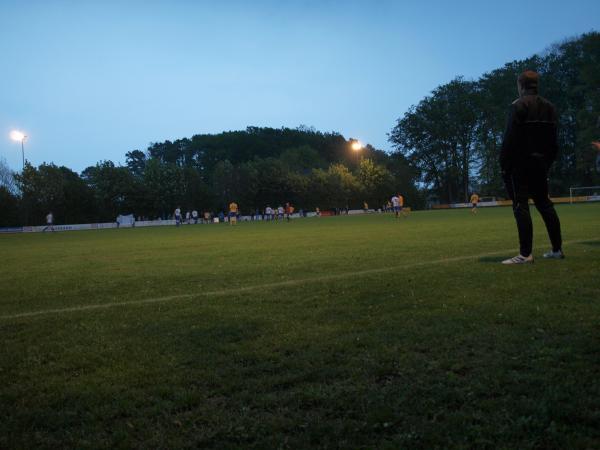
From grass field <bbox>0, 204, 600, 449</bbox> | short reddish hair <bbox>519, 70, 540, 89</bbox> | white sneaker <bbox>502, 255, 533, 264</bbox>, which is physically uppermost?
short reddish hair <bbox>519, 70, 540, 89</bbox>

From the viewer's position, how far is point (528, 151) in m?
7.13

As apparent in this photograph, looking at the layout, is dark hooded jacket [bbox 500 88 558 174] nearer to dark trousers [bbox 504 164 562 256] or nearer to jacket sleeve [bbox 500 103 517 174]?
jacket sleeve [bbox 500 103 517 174]

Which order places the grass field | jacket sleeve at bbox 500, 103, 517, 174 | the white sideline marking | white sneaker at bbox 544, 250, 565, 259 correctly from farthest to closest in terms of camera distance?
white sneaker at bbox 544, 250, 565, 259 < jacket sleeve at bbox 500, 103, 517, 174 < the white sideline marking < the grass field

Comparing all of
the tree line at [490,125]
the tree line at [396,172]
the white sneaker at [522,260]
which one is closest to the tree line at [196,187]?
the tree line at [396,172]

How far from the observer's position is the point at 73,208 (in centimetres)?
6775

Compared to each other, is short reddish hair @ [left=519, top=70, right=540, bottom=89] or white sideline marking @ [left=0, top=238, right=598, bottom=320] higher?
short reddish hair @ [left=519, top=70, right=540, bottom=89]

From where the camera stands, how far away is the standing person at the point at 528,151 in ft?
23.2

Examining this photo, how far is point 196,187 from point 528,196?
75.6 metres

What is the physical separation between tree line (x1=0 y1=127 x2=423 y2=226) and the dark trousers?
6528cm

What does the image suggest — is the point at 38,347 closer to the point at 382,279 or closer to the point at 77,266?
the point at 382,279

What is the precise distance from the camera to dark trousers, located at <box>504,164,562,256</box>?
7238mm

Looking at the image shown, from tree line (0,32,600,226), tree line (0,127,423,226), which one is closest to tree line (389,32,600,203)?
tree line (0,32,600,226)

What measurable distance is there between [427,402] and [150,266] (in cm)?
839

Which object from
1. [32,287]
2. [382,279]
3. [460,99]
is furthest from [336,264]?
[460,99]
